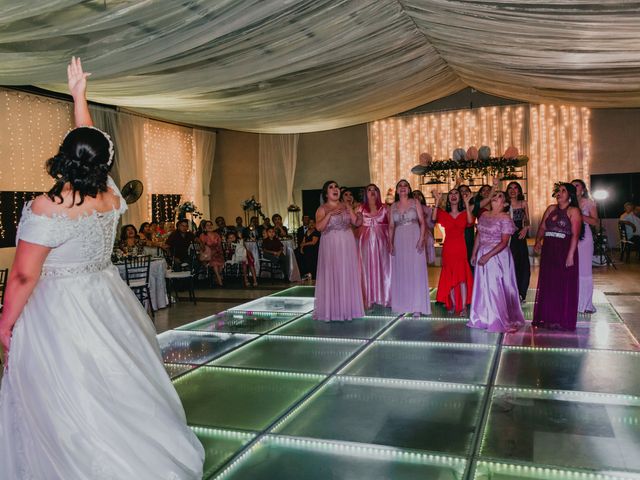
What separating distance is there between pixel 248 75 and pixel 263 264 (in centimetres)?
628

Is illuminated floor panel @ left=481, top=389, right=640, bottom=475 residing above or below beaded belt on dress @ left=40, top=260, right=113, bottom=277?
below

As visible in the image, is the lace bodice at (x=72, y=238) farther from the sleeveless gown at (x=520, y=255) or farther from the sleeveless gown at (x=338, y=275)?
the sleeveless gown at (x=520, y=255)

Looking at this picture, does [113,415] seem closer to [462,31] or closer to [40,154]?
[462,31]

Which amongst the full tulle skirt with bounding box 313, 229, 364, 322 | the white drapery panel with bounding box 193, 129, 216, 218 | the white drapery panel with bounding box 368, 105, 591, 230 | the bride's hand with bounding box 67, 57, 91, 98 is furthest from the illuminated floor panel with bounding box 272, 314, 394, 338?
the white drapery panel with bounding box 193, 129, 216, 218

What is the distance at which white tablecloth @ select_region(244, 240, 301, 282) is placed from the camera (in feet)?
34.4

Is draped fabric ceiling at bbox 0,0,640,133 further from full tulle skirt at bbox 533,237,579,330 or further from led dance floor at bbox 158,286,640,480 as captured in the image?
led dance floor at bbox 158,286,640,480

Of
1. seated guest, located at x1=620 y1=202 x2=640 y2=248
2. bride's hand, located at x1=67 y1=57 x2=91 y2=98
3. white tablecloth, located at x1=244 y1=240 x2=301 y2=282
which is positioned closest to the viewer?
bride's hand, located at x1=67 y1=57 x2=91 y2=98

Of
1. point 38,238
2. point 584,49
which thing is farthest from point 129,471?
point 584,49

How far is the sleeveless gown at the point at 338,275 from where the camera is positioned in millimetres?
6340

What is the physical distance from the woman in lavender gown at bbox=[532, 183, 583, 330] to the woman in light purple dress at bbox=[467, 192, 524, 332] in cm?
27

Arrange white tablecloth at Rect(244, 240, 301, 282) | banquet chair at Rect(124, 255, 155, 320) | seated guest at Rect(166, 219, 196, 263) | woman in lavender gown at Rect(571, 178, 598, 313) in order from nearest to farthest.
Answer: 1. woman in lavender gown at Rect(571, 178, 598, 313)
2. banquet chair at Rect(124, 255, 155, 320)
3. seated guest at Rect(166, 219, 196, 263)
4. white tablecloth at Rect(244, 240, 301, 282)

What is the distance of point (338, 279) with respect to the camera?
20.8 ft

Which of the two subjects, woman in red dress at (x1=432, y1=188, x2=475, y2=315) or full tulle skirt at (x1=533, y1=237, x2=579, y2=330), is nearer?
full tulle skirt at (x1=533, y1=237, x2=579, y2=330)

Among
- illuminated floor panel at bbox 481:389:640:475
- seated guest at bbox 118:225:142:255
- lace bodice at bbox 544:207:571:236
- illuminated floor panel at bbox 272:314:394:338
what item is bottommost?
illuminated floor panel at bbox 481:389:640:475
